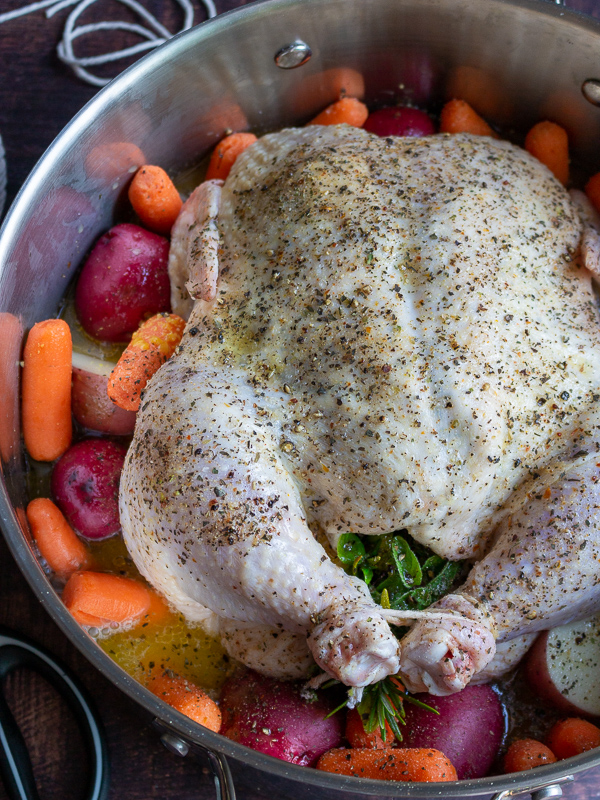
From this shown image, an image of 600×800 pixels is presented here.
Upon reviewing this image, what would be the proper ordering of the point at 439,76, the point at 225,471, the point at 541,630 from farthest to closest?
the point at 439,76 → the point at 541,630 → the point at 225,471

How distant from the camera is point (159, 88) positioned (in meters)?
2.11

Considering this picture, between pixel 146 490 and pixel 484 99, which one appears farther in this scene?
pixel 484 99

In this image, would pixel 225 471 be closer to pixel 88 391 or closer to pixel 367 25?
pixel 88 391

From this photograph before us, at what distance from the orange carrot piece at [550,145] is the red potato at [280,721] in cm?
174

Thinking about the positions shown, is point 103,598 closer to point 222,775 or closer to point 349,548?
point 222,775

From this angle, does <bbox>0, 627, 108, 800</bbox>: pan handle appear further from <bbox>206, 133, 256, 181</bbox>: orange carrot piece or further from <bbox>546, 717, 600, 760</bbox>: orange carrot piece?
<bbox>206, 133, 256, 181</bbox>: orange carrot piece

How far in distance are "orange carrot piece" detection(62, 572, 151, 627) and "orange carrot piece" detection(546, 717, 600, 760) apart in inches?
44.1

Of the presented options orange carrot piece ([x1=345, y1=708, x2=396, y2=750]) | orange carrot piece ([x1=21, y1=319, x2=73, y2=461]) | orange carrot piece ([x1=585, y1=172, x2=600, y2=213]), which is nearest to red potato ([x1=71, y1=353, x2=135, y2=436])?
orange carrot piece ([x1=21, y1=319, x2=73, y2=461])

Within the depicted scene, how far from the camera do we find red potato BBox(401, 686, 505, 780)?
72.4 inches

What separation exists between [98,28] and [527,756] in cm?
257

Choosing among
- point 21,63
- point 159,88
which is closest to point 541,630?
point 159,88

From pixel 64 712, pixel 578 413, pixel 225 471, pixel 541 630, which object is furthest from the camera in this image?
pixel 64 712

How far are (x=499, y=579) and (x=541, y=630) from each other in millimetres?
291

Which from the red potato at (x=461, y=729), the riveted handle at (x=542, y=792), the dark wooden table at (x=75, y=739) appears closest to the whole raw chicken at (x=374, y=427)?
the red potato at (x=461, y=729)
